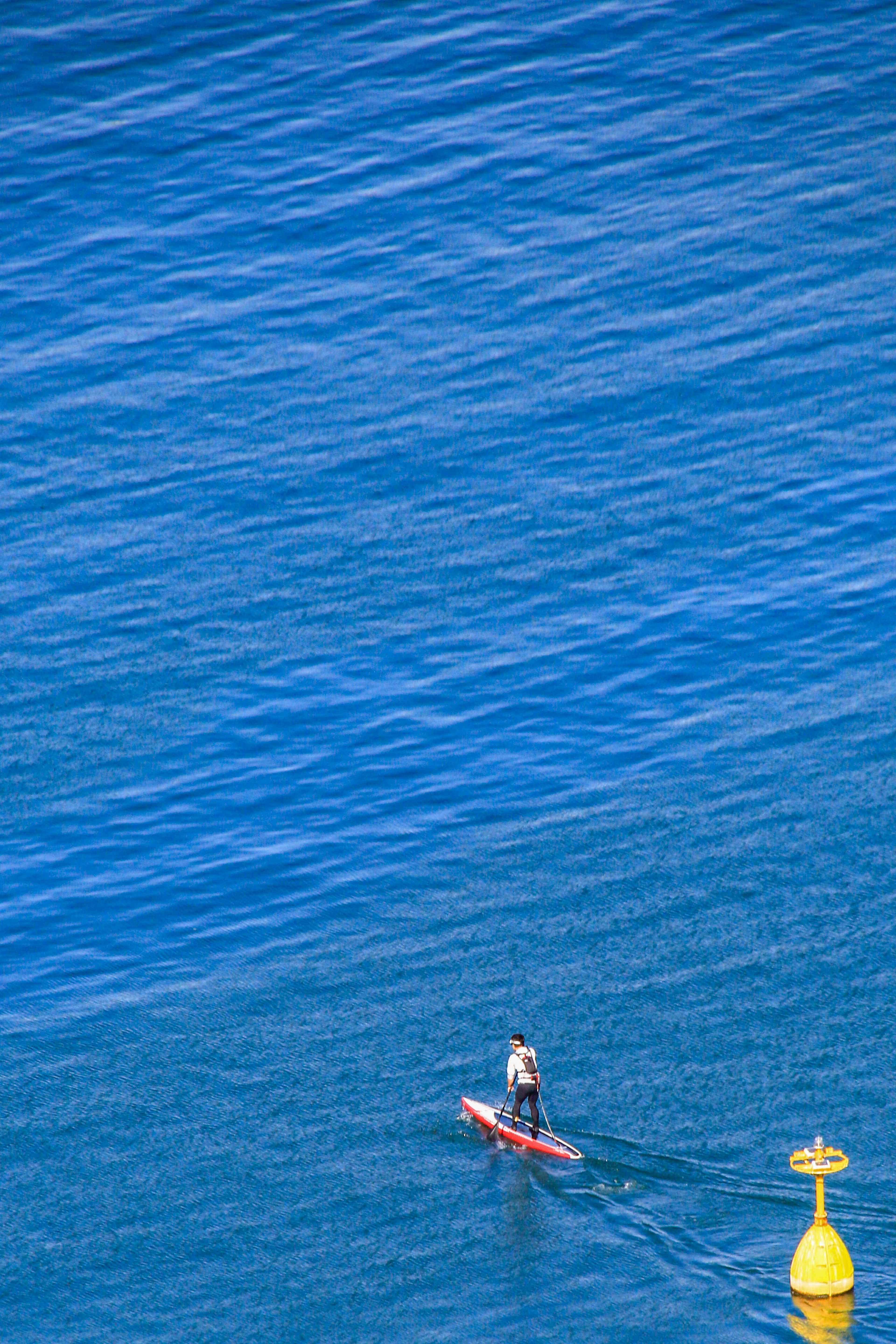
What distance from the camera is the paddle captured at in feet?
96.3

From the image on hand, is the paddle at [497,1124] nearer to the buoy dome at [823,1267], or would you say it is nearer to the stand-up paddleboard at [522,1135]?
the stand-up paddleboard at [522,1135]

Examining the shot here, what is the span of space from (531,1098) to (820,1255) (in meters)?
6.32

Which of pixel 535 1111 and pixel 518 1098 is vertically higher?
pixel 518 1098

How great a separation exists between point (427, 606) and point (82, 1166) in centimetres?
2226

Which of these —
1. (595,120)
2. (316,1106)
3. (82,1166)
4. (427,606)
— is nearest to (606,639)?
(427,606)

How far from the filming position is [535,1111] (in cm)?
2911

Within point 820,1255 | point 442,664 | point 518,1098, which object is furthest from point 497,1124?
point 442,664

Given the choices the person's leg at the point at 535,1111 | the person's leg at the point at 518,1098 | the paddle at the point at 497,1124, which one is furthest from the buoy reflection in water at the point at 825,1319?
the paddle at the point at 497,1124

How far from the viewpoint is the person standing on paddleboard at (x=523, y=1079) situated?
95.3 ft

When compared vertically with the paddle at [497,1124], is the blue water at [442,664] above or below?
above

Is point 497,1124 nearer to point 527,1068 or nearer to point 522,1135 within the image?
point 522,1135

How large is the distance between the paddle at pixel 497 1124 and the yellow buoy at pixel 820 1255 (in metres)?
6.10

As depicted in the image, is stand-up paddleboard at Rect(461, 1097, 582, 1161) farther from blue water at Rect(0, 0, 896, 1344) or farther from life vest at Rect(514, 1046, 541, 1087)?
life vest at Rect(514, 1046, 541, 1087)

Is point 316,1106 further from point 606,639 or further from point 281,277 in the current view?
point 281,277
